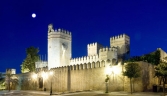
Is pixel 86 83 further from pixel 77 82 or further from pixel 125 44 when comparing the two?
pixel 125 44

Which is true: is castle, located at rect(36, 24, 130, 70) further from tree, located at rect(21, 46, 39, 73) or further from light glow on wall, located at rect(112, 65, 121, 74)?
light glow on wall, located at rect(112, 65, 121, 74)

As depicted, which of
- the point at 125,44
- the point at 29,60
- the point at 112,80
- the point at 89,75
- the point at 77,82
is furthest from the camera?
the point at 29,60

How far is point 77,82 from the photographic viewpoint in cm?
2573

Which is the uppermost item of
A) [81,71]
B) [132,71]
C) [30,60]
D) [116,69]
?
[30,60]

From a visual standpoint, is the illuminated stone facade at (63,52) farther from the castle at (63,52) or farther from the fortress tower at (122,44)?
the fortress tower at (122,44)

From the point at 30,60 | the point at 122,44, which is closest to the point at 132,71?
the point at 122,44

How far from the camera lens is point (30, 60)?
46.4 m

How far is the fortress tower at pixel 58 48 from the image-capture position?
3709 cm

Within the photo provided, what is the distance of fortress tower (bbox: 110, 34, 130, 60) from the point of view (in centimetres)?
4244

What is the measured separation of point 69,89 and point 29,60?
846 inches

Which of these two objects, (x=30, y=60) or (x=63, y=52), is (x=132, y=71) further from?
(x=30, y=60)

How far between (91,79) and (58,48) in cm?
1431

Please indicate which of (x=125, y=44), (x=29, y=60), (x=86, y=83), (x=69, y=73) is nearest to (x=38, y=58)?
(x=29, y=60)

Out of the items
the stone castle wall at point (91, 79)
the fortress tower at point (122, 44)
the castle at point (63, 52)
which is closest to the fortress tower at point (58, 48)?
the castle at point (63, 52)
